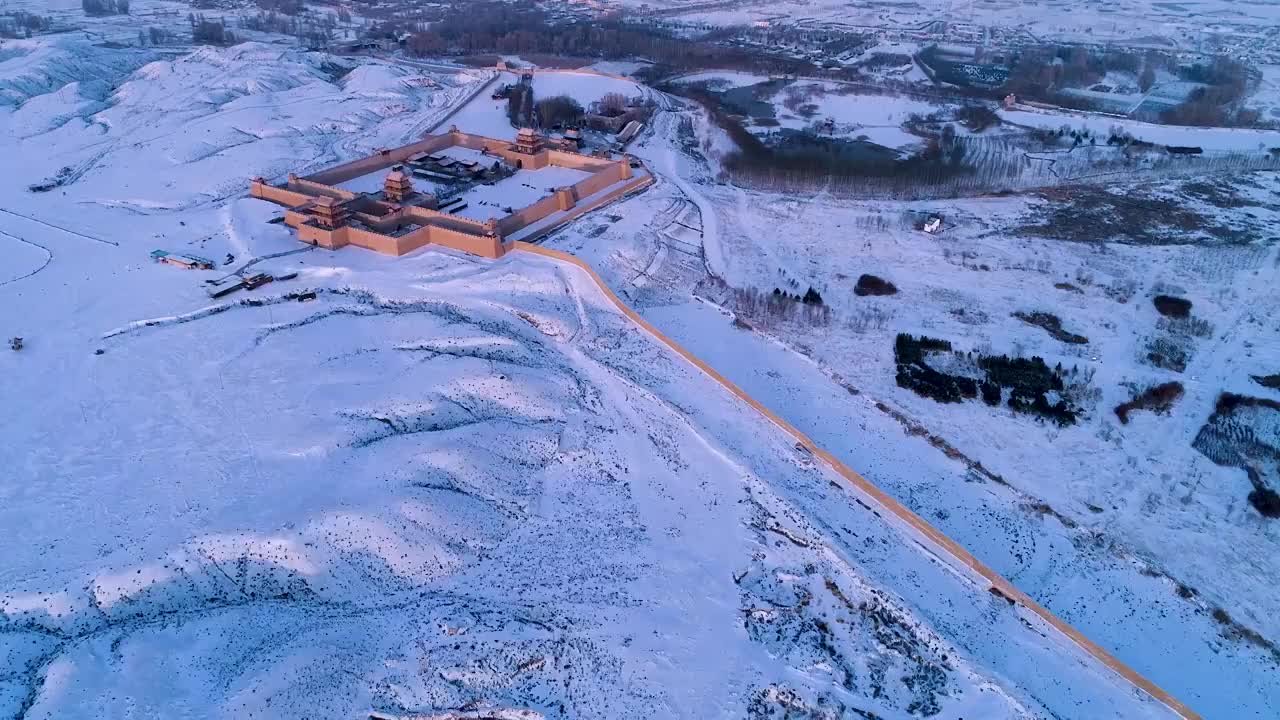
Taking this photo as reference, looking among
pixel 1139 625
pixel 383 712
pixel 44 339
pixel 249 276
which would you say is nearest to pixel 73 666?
pixel 383 712

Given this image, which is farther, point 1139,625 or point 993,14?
point 993,14

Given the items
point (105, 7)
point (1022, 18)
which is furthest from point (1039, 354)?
point (105, 7)

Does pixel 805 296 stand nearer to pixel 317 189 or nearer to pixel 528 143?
pixel 528 143

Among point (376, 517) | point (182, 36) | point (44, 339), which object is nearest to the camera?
point (376, 517)

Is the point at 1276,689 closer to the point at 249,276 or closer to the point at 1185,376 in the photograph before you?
the point at 1185,376

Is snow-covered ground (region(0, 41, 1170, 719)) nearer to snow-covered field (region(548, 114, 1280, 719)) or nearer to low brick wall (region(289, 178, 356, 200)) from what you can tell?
snow-covered field (region(548, 114, 1280, 719))
